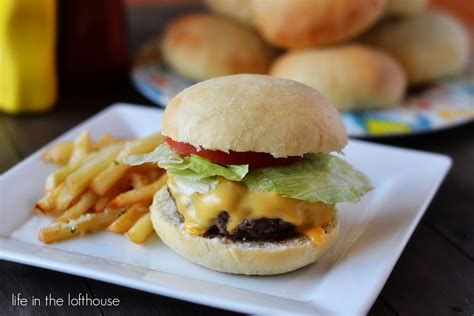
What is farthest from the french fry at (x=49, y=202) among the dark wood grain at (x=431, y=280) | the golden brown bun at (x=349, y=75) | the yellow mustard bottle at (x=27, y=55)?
the golden brown bun at (x=349, y=75)

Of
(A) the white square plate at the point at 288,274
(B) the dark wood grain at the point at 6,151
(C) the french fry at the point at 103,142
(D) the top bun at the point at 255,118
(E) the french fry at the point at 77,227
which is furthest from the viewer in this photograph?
(B) the dark wood grain at the point at 6,151

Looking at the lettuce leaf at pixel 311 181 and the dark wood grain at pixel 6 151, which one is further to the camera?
the dark wood grain at pixel 6 151

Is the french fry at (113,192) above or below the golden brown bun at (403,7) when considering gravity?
below

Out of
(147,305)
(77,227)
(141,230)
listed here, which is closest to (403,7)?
(141,230)

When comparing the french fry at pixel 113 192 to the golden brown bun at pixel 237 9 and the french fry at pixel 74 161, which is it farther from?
the golden brown bun at pixel 237 9

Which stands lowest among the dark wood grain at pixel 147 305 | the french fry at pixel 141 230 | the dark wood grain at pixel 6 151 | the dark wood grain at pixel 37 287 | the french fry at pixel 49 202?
the dark wood grain at pixel 6 151

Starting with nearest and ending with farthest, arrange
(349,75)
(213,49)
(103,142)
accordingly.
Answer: (103,142)
(349,75)
(213,49)

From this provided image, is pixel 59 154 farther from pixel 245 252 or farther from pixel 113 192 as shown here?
pixel 245 252
